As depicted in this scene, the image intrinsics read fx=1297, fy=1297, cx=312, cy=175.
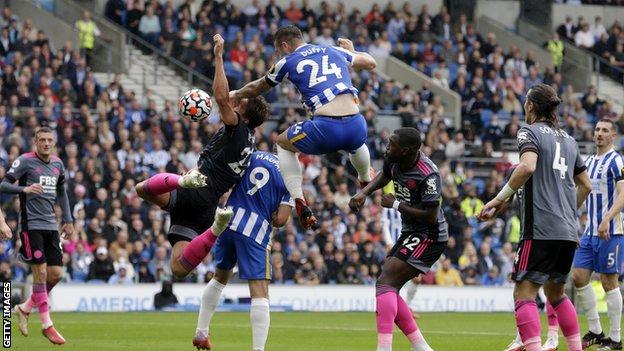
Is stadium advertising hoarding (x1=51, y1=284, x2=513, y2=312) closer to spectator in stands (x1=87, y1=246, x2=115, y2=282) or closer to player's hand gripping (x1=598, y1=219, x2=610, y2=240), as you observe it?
spectator in stands (x1=87, y1=246, x2=115, y2=282)

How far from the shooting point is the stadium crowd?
2666cm

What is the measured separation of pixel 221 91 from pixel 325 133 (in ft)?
3.96

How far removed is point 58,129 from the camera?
28.2m

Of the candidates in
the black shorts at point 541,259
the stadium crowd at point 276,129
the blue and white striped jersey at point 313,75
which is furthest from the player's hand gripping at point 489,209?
the stadium crowd at point 276,129

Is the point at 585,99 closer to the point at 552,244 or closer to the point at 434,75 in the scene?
the point at 434,75

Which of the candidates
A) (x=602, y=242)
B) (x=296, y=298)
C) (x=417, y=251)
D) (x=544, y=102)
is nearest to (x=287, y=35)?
(x=417, y=251)

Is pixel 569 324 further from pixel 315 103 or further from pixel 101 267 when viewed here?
pixel 101 267

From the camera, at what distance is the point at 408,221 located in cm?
1287

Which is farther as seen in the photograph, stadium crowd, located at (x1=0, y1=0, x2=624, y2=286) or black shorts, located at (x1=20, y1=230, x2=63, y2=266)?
stadium crowd, located at (x1=0, y1=0, x2=624, y2=286)

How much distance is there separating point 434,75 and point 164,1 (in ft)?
26.1

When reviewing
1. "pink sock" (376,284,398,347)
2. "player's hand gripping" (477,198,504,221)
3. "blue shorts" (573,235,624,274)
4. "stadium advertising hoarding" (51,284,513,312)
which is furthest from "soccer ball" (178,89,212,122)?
"stadium advertising hoarding" (51,284,513,312)

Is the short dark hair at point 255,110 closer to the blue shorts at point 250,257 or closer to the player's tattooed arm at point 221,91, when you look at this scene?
the player's tattooed arm at point 221,91

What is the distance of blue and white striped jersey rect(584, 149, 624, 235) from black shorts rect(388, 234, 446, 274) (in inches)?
155

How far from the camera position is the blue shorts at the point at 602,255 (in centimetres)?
1592
